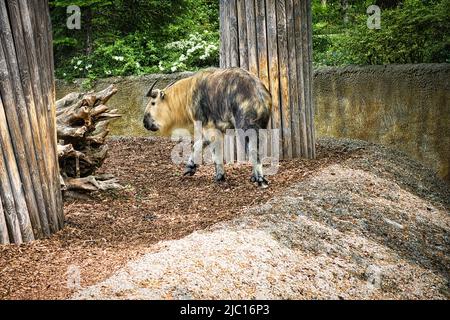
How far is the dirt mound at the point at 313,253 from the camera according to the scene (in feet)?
12.9

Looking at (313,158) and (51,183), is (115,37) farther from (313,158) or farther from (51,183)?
(51,183)

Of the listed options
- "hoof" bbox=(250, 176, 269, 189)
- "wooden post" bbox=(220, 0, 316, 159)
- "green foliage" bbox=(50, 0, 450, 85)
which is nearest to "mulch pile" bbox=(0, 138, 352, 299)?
"hoof" bbox=(250, 176, 269, 189)

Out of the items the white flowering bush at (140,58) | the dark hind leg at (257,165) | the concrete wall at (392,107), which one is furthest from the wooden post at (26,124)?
the white flowering bush at (140,58)

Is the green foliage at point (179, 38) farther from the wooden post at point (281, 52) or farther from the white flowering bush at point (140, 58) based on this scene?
the wooden post at point (281, 52)

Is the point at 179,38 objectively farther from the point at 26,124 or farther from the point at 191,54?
the point at 26,124

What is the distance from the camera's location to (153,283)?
3863mm

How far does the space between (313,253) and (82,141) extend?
12.0 feet

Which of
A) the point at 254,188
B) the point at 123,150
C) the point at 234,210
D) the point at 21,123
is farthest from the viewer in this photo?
the point at 123,150

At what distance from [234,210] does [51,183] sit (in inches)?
66.5

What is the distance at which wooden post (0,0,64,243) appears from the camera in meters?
4.98


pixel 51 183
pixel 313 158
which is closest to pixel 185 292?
pixel 51 183

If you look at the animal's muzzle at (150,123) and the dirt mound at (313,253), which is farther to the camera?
the animal's muzzle at (150,123)

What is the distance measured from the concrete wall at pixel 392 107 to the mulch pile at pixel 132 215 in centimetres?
96
